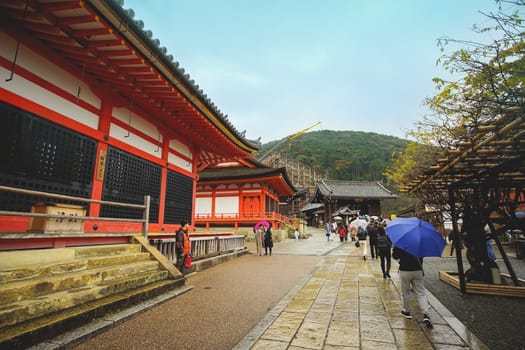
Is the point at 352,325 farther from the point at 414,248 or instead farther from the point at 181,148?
the point at 181,148

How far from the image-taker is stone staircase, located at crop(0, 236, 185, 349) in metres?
2.89

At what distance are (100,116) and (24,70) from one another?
1.61m

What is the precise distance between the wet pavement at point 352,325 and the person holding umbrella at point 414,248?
34cm

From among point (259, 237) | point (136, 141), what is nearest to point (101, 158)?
point (136, 141)

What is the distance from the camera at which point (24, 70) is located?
459 centimetres

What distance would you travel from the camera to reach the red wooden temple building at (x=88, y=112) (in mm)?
4223

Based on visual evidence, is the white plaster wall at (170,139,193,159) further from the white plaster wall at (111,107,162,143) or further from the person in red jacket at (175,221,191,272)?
the person in red jacket at (175,221,191,272)

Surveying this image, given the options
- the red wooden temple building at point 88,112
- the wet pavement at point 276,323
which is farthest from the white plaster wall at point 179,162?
the wet pavement at point 276,323

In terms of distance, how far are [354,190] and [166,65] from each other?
3613 centimetres

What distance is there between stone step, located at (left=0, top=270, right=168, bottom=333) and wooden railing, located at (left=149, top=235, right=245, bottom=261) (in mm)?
1616

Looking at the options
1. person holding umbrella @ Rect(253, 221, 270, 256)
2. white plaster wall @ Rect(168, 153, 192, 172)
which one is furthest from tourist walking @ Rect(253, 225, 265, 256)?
white plaster wall @ Rect(168, 153, 192, 172)

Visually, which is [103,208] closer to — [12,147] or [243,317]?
[12,147]

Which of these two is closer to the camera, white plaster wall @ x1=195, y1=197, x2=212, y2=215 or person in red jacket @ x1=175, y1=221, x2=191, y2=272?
person in red jacket @ x1=175, y1=221, x2=191, y2=272

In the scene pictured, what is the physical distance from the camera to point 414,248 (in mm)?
3791
